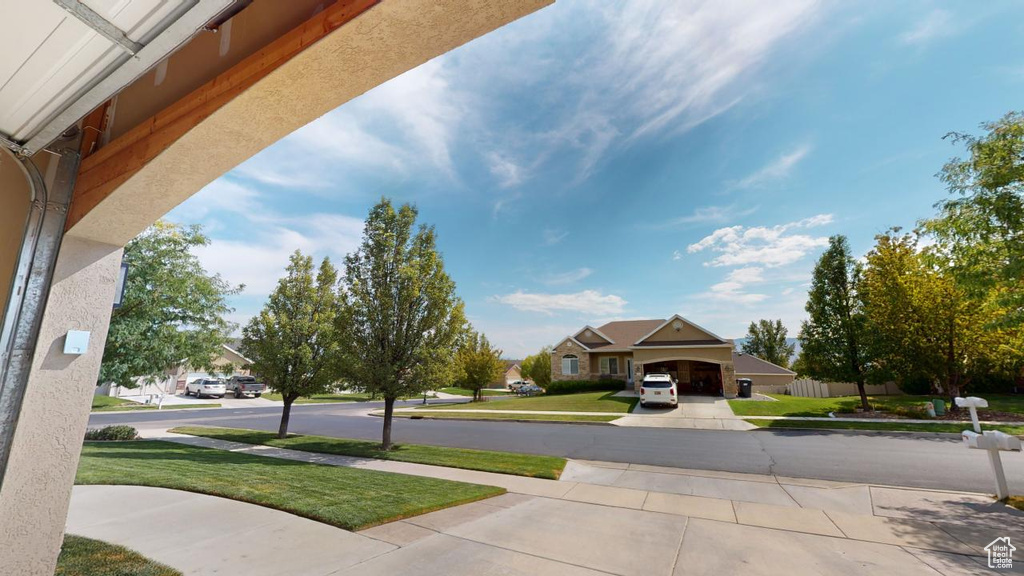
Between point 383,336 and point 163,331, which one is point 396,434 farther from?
point 163,331

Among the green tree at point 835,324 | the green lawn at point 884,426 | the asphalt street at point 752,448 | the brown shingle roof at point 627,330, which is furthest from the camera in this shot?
the brown shingle roof at point 627,330

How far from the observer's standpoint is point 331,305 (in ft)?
49.9

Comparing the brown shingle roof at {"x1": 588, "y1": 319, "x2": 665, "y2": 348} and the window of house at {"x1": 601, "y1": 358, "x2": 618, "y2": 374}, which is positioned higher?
the brown shingle roof at {"x1": 588, "y1": 319, "x2": 665, "y2": 348}

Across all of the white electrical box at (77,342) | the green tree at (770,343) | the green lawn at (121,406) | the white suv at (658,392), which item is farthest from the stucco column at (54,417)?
the green tree at (770,343)

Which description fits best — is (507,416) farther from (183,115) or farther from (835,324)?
(183,115)

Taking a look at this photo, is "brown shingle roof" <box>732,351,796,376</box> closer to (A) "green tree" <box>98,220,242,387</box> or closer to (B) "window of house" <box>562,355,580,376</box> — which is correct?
(B) "window of house" <box>562,355,580,376</box>

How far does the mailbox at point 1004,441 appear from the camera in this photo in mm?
6270

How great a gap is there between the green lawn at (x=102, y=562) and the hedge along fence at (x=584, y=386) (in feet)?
98.7

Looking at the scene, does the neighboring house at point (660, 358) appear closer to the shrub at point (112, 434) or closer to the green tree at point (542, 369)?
the green tree at point (542, 369)

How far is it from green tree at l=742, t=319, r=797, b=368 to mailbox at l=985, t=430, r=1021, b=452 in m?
47.8

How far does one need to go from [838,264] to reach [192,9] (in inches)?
1060

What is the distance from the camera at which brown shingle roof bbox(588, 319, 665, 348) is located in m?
34.6

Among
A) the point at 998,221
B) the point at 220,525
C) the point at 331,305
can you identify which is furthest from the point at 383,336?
the point at 998,221

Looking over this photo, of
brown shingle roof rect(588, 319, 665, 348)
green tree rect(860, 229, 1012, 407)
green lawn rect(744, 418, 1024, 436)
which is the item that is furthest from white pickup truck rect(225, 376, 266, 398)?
green tree rect(860, 229, 1012, 407)
